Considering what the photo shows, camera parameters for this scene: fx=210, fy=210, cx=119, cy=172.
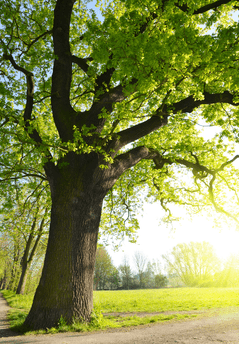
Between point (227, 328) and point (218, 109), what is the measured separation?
23.5 feet

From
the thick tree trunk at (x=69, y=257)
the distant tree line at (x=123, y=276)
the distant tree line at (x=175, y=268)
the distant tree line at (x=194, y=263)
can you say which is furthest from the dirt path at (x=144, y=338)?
the distant tree line at (x=123, y=276)

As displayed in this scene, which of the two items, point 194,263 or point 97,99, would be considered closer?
point 97,99

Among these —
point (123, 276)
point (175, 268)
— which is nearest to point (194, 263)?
point (175, 268)

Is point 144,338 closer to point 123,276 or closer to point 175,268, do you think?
point 175,268

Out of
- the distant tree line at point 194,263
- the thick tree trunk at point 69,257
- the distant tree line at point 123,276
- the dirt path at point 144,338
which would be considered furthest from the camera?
the distant tree line at point 123,276

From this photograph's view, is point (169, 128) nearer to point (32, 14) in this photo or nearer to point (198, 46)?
point (198, 46)

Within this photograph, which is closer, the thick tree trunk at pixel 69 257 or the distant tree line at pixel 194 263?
the thick tree trunk at pixel 69 257

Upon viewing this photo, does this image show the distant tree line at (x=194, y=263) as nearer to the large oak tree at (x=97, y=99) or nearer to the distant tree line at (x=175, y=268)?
the distant tree line at (x=175, y=268)

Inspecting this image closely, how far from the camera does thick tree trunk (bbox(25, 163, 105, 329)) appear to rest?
4.78 metres

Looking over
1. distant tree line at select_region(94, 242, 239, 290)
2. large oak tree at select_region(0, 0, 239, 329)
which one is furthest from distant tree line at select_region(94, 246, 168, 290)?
large oak tree at select_region(0, 0, 239, 329)

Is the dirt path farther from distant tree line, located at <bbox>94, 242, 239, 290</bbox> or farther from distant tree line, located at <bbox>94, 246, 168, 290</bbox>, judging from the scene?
distant tree line, located at <bbox>94, 246, 168, 290</bbox>

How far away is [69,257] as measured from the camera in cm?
514

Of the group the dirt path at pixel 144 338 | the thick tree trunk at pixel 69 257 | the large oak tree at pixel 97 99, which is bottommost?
the dirt path at pixel 144 338

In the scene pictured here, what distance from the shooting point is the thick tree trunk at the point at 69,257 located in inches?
188
